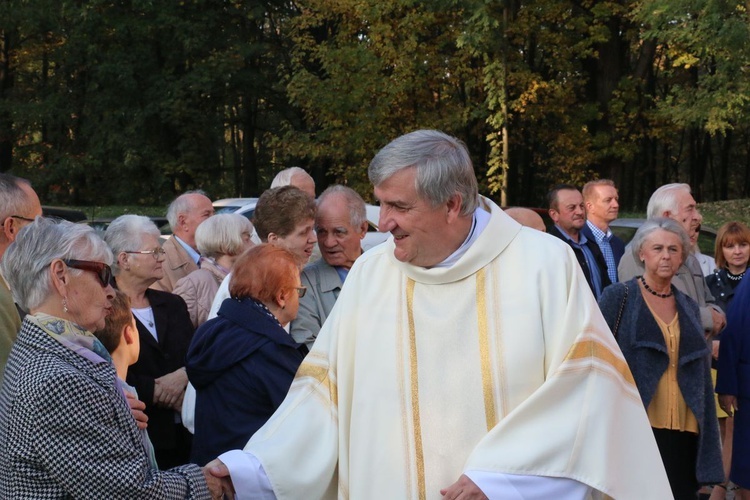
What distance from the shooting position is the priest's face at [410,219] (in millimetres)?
3240

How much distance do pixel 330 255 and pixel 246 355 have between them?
40.5 inches

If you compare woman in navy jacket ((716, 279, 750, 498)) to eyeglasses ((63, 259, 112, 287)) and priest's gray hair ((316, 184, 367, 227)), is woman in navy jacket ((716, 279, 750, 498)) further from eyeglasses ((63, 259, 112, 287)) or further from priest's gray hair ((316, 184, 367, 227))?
eyeglasses ((63, 259, 112, 287))

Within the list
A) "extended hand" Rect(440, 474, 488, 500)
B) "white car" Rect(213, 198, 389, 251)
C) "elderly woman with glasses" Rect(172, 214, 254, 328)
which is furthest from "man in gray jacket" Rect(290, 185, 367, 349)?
"white car" Rect(213, 198, 389, 251)

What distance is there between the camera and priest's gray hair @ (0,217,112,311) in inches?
123

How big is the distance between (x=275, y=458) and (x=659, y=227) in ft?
11.1

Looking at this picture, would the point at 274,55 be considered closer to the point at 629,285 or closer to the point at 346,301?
the point at 629,285

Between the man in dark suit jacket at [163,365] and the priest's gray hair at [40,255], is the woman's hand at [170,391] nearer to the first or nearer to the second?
the man in dark suit jacket at [163,365]

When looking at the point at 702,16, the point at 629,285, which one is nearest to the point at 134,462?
the point at 629,285

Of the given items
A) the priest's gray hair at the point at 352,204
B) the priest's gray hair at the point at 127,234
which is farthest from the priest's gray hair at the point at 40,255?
the priest's gray hair at the point at 127,234

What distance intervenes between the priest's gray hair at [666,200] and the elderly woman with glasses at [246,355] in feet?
12.9

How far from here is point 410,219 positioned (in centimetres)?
325

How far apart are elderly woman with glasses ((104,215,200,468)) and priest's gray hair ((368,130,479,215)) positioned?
2322 millimetres

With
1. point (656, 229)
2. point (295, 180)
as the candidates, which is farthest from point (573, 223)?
point (295, 180)

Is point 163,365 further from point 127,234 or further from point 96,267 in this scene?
point 96,267
